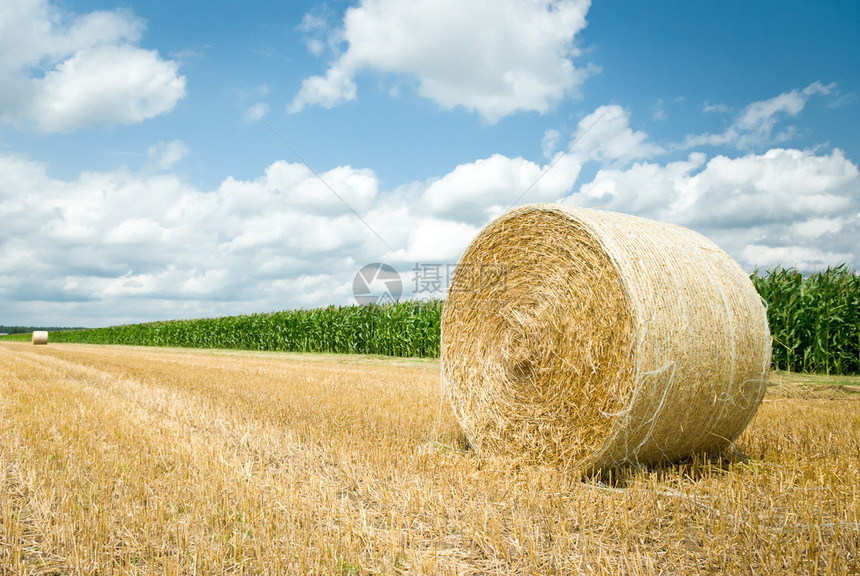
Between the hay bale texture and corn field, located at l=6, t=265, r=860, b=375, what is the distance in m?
6.79

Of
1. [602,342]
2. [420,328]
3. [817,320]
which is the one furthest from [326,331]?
[602,342]

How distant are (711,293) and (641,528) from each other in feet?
7.45

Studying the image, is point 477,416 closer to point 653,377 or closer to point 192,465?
point 653,377

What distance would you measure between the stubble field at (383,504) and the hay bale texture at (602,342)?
33cm

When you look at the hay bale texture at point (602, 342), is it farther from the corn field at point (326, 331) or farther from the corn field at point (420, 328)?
the corn field at point (326, 331)

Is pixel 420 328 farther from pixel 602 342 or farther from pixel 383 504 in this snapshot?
pixel 383 504

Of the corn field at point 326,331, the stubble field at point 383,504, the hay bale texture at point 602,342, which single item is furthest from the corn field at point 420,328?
the stubble field at point 383,504

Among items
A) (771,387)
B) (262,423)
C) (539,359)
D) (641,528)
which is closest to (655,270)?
(539,359)

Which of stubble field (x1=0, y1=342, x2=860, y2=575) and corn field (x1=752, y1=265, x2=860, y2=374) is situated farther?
corn field (x1=752, y1=265, x2=860, y2=374)

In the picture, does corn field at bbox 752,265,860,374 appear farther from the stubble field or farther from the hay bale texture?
the hay bale texture

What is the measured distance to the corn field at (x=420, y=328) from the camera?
1234cm

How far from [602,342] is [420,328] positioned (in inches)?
642

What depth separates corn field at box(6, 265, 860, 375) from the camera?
1234 cm

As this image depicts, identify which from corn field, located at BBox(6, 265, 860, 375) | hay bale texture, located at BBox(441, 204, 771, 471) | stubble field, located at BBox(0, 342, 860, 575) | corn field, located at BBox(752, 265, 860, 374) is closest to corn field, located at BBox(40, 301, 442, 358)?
corn field, located at BBox(6, 265, 860, 375)
